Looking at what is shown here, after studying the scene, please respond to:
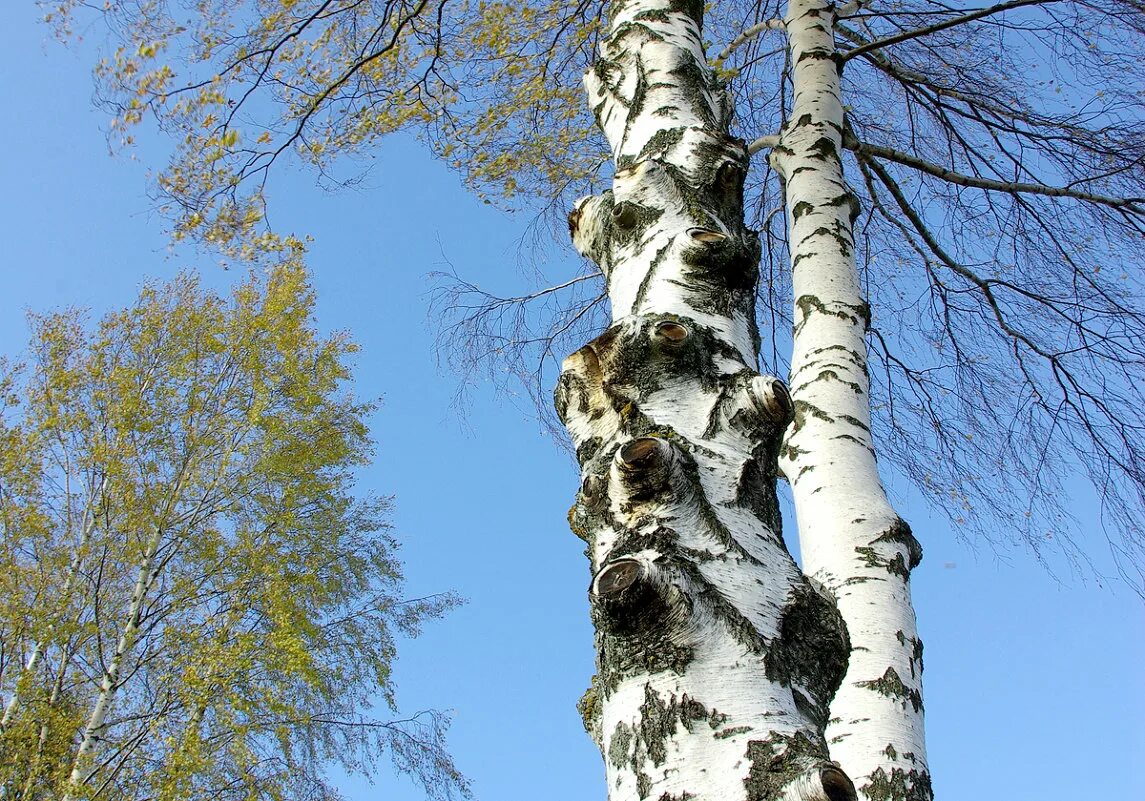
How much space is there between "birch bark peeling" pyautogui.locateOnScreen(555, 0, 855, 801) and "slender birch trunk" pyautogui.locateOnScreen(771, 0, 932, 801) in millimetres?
213

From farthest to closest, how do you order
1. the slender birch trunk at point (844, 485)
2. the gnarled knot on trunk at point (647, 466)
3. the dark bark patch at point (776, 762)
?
the slender birch trunk at point (844, 485) → the gnarled knot on trunk at point (647, 466) → the dark bark patch at point (776, 762)

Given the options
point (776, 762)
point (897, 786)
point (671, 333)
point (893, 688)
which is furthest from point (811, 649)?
point (893, 688)

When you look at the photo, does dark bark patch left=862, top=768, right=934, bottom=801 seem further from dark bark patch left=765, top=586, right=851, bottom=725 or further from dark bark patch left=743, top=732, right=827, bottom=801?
dark bark patch left=743, top=732, right=827, bottom=801

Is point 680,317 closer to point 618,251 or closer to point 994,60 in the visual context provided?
point 618,251

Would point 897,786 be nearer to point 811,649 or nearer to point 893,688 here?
point 893,688

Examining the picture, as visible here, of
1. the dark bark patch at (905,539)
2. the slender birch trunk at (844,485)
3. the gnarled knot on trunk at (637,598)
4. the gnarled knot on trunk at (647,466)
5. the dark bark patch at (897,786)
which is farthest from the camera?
the dark bark patch at (905,539)

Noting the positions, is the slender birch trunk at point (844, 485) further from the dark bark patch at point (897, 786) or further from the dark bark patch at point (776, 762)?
the dark bark patch at point (776, 762)

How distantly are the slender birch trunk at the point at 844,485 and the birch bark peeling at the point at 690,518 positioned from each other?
0.21 m

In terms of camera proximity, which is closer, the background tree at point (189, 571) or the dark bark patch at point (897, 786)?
the dark bark patch at point (897, 786)

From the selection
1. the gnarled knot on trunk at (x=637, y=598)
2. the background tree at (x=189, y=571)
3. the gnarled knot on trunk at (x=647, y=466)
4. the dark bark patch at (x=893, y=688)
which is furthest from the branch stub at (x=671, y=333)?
the background tree at (x=189, y=571)

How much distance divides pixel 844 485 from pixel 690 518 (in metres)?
1.45

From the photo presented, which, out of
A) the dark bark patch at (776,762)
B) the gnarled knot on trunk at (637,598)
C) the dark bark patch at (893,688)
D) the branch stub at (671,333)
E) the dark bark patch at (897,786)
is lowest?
the dark bark patch at (776,762)

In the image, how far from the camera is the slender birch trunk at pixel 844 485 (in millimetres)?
2141

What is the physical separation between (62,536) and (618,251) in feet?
23.4
